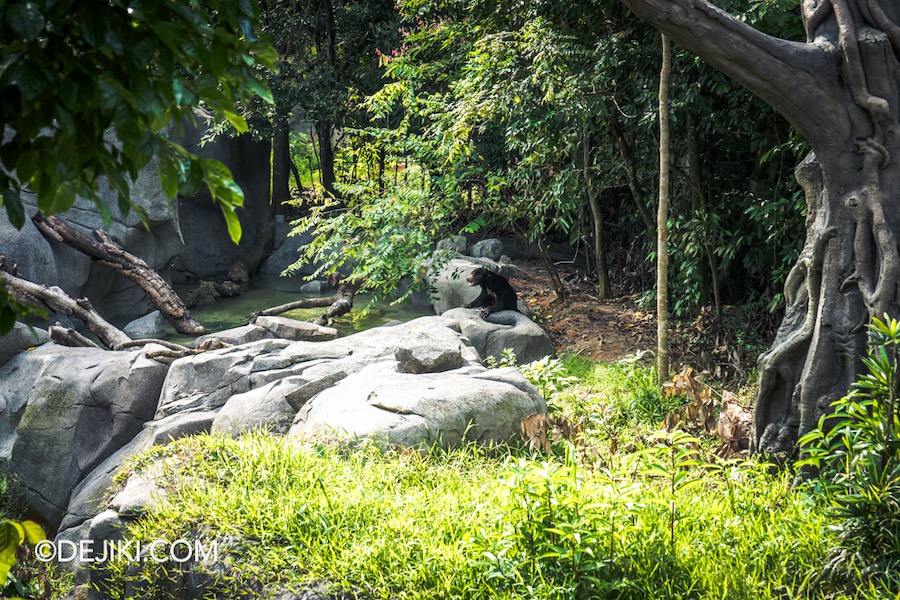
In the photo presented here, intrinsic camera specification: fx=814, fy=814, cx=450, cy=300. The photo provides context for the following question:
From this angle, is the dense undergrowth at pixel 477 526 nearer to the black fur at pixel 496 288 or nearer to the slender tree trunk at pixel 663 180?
the slender tree trunk at pixel 663 180

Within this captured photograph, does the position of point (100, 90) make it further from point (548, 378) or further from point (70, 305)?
point (70, 305)

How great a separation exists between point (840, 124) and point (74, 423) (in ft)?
21.5

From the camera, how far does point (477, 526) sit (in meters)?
3.61

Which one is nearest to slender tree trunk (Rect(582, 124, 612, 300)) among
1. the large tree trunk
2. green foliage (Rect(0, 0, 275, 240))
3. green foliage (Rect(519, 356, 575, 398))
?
green foliage (Rect(519, 356, 575, 398))

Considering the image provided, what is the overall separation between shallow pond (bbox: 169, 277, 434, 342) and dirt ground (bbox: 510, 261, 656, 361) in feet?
6.21

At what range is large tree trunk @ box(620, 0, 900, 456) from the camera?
4355 millimetres

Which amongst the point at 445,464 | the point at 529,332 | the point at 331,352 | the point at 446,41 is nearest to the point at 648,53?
the point at 446,41

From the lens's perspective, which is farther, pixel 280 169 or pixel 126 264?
pixel 280 169

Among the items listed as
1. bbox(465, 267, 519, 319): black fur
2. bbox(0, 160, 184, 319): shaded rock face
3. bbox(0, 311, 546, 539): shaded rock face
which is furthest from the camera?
bbox(0, 160, 184, 319): shaded rock face

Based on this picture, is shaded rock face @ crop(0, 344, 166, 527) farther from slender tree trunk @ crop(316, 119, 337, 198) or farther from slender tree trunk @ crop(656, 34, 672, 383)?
slender tree trunk @ crop(316, 119, 337, 198)

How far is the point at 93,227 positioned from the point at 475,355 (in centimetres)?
759

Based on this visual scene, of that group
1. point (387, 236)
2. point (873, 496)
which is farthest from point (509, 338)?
point (873, 496)

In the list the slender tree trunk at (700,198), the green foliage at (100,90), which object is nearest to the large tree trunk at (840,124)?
the slender tree trunk at (700,198)

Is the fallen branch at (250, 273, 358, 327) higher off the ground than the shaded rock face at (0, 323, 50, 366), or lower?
lower
